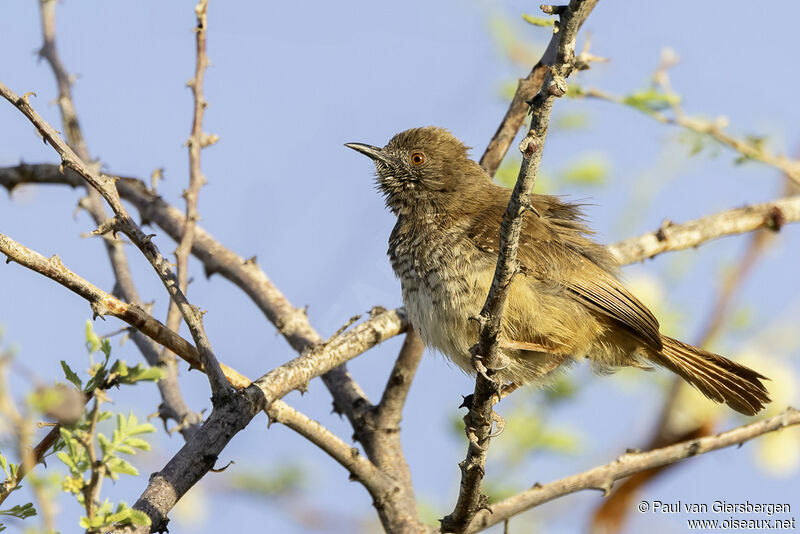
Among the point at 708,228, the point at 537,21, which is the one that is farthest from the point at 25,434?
the point at 708,228

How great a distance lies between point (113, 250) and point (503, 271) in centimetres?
297

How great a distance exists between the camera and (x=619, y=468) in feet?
13.9

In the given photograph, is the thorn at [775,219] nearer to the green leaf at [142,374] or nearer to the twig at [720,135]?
the twig at [720,135]

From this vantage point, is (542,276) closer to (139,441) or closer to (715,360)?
(715,360)

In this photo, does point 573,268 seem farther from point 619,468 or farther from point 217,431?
point 217,431

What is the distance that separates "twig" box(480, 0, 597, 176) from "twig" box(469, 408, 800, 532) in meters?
2.15

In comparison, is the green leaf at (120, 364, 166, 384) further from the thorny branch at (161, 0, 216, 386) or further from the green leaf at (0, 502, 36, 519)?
the thorny branch at (161, 0, 216, 386)

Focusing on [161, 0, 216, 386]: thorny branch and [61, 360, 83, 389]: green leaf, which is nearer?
[61, 360, 83, 389]: green leaf

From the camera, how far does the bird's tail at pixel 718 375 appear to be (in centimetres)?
482

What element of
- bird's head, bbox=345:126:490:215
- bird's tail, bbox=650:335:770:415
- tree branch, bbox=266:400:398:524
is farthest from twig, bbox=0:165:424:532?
bird's tail, bbox=650:335:770:415

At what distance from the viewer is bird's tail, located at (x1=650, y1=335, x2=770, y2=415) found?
4820 mm

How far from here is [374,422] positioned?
15.9 ft

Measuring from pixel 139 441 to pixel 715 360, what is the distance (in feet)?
11.6

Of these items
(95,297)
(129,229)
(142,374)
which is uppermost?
(129,229)
